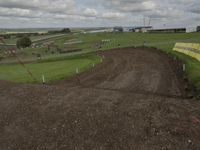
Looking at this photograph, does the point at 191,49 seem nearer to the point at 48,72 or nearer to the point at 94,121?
the point at 48,72

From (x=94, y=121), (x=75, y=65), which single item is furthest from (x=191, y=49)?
(x=94, y=121)

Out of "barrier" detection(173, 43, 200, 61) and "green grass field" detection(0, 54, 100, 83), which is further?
"barrier" detection(173, 43, 200, 61)

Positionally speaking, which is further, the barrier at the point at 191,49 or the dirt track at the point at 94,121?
the barrier at the point at 191,49

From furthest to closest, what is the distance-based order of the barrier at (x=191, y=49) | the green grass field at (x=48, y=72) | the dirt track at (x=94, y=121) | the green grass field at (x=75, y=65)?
the barrier at (x=191, y=49), the green grass field at (x=48, y=72), the green grass field at (x=75, y=65), the dirt track at (x=94, y=121)

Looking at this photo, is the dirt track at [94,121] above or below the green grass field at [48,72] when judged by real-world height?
above

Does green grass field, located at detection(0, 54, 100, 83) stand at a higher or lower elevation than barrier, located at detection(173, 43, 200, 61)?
lower

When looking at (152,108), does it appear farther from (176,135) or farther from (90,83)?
(90,83)

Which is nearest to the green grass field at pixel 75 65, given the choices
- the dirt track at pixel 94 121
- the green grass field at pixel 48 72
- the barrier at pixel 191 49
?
the green grass field at pixel 48 72

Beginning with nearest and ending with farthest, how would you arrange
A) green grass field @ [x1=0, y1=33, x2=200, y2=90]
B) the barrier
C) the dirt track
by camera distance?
the dirt track → green grass field @ [x1=0, y1=33, x2=200, y2=90] → the barrier

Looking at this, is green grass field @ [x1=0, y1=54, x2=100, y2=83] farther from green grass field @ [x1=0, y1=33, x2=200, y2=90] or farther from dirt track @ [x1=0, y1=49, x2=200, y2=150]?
dirt track @ [x1=0, y1=49, x2=200, y2=150]

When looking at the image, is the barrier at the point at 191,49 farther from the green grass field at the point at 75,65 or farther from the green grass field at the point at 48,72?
the green grass field at the point at 48,72

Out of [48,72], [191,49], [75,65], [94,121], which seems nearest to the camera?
[94,121]

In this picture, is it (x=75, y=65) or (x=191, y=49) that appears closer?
(x=191, y=49)

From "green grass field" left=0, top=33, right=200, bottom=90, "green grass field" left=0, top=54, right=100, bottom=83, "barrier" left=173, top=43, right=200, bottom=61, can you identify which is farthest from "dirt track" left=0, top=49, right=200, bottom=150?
"barrier" left=173, top=43, right=200, bottom=61
